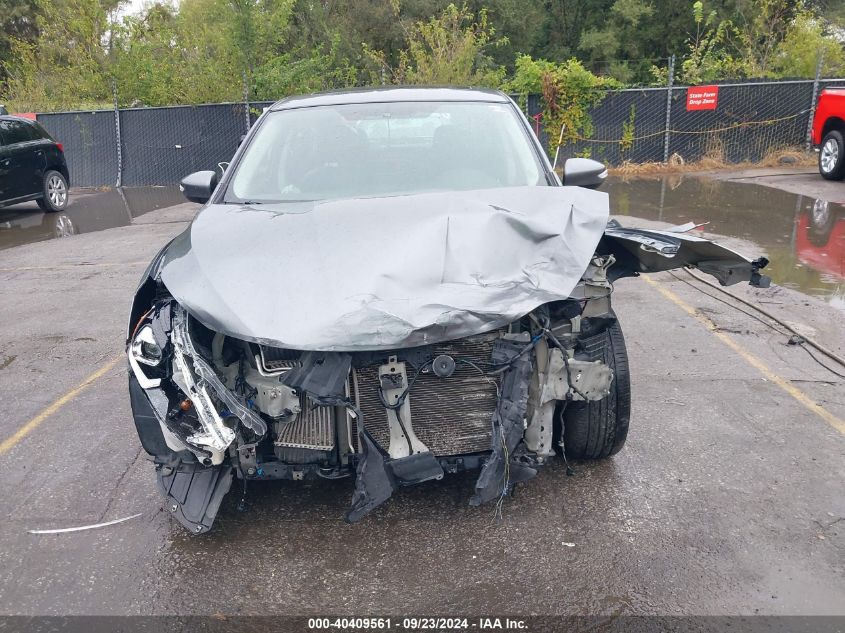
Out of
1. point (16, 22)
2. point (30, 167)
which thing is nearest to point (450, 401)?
point (30, 167)

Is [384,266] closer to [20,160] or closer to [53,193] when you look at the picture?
[20,160]

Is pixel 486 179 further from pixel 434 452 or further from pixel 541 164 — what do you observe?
pixel 434 452

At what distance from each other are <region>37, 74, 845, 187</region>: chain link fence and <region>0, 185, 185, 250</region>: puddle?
0.75 metres

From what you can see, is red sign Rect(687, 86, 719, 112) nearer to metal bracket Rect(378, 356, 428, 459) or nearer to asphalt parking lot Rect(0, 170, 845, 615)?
asphalt parking lot Rect(0, 170, 845, 615)

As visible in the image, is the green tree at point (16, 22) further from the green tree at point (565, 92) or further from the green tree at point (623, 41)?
the green tree at point (565, 92)

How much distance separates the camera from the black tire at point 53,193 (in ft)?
41.6

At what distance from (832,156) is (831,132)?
40 centimetres

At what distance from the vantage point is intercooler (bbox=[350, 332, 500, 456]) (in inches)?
116

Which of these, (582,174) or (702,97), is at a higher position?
(702,97)

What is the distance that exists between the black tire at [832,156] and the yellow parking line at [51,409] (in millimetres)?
11620

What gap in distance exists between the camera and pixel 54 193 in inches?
512

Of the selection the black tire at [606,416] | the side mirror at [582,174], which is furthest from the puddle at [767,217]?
the black tire at [606,416]

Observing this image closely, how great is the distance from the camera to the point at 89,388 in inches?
195

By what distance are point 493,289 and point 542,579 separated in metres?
1.15
